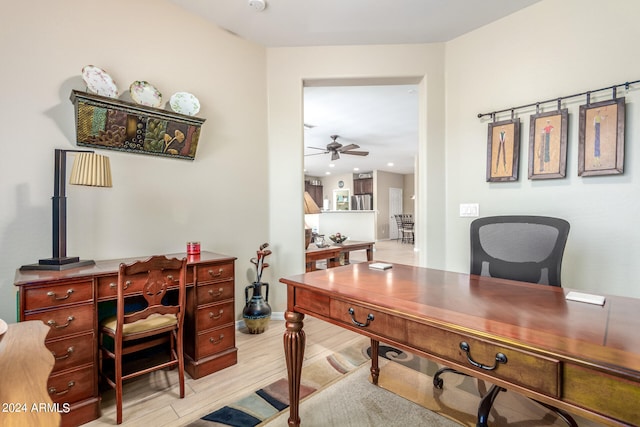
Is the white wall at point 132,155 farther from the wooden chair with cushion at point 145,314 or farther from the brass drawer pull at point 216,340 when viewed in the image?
the brass drawer pull at point 216,340

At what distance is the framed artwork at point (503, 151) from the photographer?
2.58 metres

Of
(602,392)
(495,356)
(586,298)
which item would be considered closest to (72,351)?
(495,356)

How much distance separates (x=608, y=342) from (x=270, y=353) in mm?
2196

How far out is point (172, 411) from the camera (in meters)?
1.77

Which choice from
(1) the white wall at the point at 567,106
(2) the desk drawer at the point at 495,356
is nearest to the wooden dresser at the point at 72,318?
(2) the desk drawer at the point at 495,356

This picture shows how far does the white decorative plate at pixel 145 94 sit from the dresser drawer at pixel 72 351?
1674mm

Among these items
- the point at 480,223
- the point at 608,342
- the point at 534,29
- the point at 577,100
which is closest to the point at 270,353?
the point at 480,223

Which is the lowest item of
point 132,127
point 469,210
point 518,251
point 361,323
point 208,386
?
point 208,386

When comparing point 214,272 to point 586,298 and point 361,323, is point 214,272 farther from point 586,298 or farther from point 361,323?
point 586,298

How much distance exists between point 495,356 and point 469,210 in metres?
2.25

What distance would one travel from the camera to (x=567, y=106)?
7.64ft

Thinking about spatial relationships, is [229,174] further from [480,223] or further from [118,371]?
[480,223]

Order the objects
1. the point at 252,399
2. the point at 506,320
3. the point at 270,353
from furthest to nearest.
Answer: the point at 270,353, the point at 252,399, the point at 506,320

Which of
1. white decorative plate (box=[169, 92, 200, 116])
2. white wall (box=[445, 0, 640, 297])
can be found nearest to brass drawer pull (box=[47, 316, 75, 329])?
white decorative plate (box=[169, 92, 200, 116])
